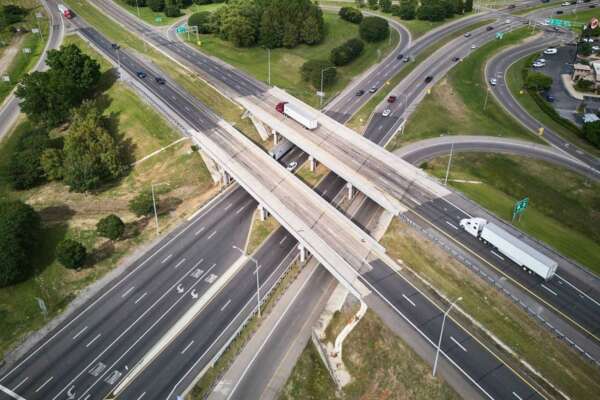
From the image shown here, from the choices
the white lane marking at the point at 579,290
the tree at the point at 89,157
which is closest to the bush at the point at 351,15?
the tree at the point at 89,157

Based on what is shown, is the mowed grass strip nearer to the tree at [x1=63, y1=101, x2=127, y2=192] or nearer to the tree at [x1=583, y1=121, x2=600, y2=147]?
the tree at [x1=583, y1=121, x2=600, y2=147]

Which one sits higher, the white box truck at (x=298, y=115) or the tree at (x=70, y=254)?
the tree at (x=70, y=254)

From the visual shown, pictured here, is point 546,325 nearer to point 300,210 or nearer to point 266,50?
point 300,210

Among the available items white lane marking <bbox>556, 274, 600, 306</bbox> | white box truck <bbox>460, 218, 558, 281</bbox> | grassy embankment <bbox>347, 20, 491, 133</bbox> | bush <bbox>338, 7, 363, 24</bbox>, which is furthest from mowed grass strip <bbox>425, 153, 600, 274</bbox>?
bush <bbox>338, 7, 363, 24</bbox>

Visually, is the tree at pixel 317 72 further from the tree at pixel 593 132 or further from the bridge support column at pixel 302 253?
the bridge support column at pixel 302 253

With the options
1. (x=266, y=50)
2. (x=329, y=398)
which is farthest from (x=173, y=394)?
(x=266, y=50)

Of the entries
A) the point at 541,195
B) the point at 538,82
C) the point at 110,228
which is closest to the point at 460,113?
the point at 538,82
